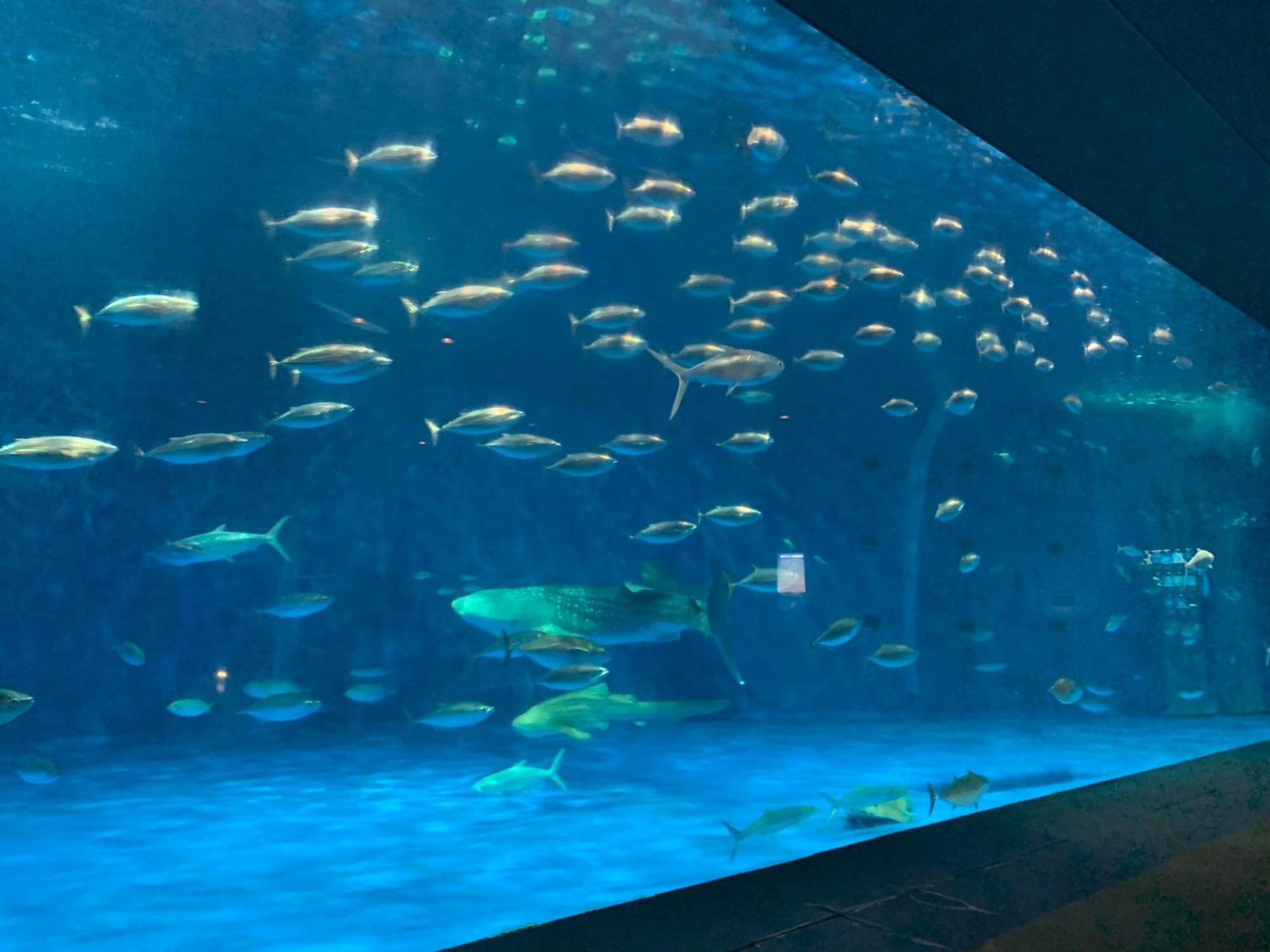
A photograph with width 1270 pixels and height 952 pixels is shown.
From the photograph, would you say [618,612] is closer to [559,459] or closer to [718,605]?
[718,605]

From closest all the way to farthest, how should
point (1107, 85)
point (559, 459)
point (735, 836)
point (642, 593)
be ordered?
point (1107, 85) → point (735, 836) → point (642, 593) → point (559, 459)

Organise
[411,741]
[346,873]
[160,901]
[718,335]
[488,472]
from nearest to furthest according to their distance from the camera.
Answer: [160,901], [346,873], [411,741], [488,472], [718,335]

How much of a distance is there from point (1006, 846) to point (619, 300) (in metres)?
13.7

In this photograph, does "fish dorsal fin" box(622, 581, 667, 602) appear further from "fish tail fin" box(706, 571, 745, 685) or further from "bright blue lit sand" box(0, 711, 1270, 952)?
"bright blue lit sand" box(0, 711, 1270, 952)

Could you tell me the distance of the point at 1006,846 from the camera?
10.3 feet

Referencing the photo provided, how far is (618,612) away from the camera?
729 cm

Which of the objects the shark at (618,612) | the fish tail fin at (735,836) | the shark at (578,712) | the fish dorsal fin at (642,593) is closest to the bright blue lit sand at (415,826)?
the fish tail fin at (735,836)

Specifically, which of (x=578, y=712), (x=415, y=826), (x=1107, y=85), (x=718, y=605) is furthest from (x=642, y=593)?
(x=1107, y=85)

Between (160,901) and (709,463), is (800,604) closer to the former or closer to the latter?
(709,463)

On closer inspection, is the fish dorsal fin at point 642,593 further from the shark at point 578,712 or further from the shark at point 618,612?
the shark at point 578,712

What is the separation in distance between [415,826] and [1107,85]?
21.0 feet

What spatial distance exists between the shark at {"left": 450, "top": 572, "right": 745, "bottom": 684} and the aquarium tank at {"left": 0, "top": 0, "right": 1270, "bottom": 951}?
49mm

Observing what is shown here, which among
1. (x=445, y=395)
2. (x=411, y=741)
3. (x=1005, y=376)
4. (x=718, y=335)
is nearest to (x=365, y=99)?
(x=445, y=395)

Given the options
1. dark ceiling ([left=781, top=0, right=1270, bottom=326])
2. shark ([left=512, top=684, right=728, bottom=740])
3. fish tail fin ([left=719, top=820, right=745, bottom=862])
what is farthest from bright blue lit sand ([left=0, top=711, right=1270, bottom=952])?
dark ceiling ([left=781, top=0, right=1270, bottom=326])
